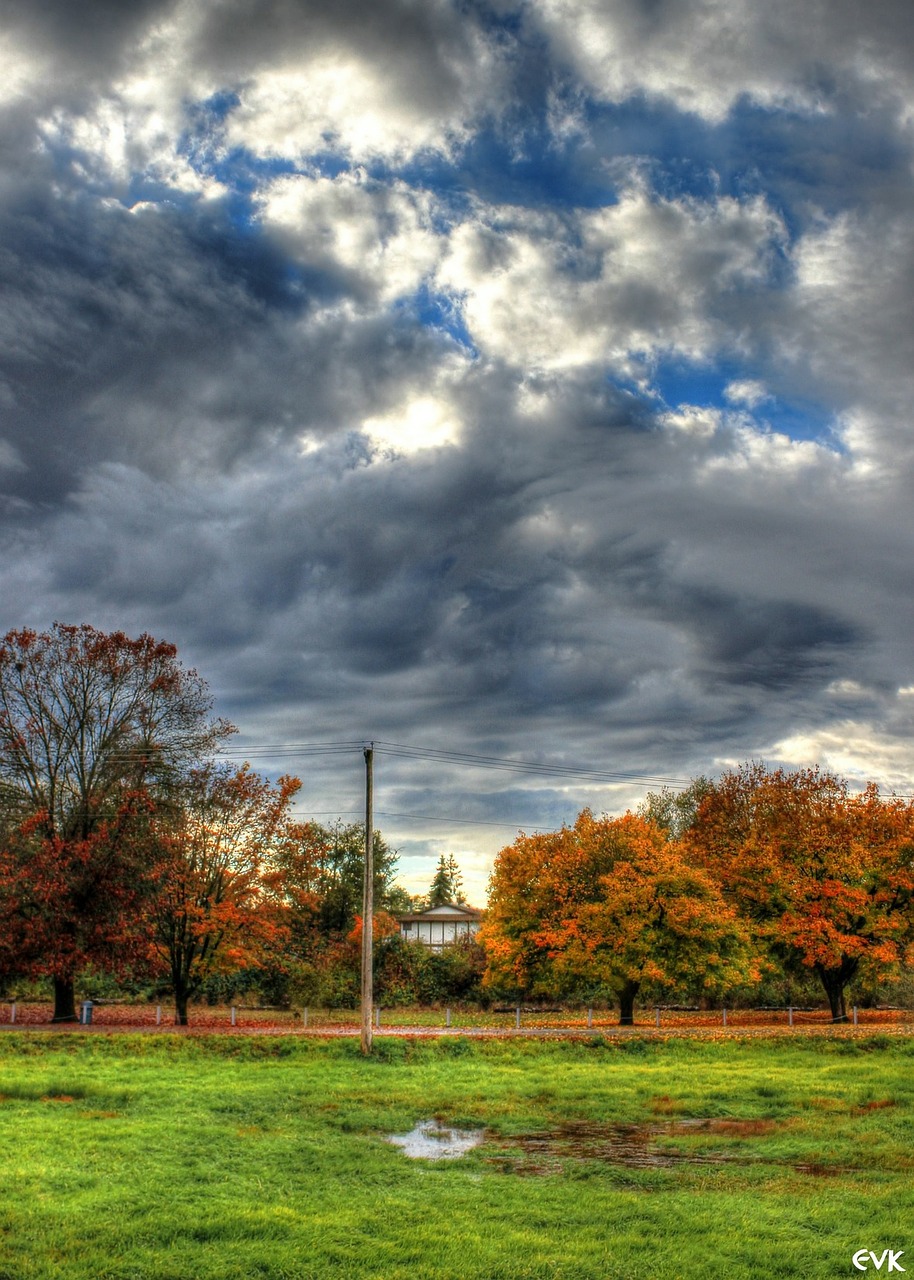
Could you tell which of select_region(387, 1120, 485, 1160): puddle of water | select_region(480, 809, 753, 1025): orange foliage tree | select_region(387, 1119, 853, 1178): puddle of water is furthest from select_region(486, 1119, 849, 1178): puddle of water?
select_region(480, 809, 753, 1025): orange foliage tree

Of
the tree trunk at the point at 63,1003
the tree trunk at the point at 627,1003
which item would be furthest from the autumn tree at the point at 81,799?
the tree trunk at the point at 627,1003

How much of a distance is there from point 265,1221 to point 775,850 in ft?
125

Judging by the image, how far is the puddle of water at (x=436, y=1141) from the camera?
57.3ft

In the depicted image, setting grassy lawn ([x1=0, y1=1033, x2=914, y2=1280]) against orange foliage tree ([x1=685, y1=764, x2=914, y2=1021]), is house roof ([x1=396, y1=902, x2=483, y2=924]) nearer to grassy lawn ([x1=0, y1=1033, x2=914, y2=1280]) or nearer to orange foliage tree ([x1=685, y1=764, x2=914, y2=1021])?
orange foliage tree ([x1=685, y1=764, x2=914, y2=1021])

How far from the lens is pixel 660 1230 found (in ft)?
40.4

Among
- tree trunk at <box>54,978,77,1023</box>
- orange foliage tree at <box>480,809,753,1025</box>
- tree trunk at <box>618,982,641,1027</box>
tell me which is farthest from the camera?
tree trunk at <box>618,982,641,1027</box>

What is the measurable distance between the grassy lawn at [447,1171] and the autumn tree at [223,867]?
1111 centimetres

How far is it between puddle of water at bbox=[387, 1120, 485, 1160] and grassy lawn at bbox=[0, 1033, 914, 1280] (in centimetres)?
39

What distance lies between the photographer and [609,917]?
135 ft

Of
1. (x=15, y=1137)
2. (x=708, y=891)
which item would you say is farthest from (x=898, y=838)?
(x=15, y=1137)

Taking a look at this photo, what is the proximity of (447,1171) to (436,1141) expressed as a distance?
128 inches

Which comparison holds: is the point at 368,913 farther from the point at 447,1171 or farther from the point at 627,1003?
the point at 447,1171

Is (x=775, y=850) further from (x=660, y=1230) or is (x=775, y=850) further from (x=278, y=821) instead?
(x=660, y=1230)

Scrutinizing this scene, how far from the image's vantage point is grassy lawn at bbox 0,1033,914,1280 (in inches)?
442
